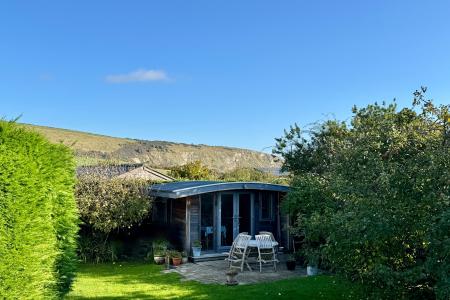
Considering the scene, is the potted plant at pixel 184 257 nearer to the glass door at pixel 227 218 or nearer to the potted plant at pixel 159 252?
the potted plant at pixel 159 252

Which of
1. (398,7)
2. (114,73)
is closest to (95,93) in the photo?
(114,73)

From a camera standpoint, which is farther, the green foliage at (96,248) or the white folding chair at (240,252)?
the green foliage at (96,248)

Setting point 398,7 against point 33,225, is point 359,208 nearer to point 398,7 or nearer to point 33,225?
point 33,225

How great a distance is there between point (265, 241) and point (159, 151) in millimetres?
39510

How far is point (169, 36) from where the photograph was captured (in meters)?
19.9

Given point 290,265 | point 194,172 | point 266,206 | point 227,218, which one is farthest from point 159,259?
point 194,172

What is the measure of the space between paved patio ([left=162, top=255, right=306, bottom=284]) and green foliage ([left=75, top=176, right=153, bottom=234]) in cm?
262

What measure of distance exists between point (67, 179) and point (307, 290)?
5845 millimetres

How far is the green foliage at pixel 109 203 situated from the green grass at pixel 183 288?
2140 mm

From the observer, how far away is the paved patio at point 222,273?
10922 millimetres

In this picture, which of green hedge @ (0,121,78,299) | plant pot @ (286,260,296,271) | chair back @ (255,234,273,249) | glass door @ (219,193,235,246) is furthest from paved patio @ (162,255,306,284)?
green hedge @ (0,121,78,299)

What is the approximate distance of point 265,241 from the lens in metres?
12.5

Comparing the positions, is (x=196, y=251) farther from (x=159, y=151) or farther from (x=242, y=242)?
(x=159, y=151)

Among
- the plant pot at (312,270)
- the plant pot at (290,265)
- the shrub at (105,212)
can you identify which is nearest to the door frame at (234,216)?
the shrub at (105,212)
